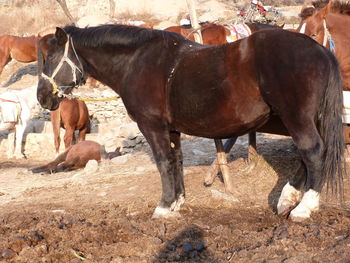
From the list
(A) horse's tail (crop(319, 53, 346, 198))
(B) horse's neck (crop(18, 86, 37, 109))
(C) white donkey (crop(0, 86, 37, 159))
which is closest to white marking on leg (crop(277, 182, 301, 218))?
(A) horse's tail (crop(319, 53, 346, 198))

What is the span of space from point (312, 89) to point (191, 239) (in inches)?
65.3

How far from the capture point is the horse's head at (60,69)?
5184mm

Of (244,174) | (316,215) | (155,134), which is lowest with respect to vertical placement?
(244,174)

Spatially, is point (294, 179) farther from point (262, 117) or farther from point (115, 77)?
point (115, 77)

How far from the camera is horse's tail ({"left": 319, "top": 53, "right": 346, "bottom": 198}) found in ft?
13.8

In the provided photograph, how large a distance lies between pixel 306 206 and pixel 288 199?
0.32 meters

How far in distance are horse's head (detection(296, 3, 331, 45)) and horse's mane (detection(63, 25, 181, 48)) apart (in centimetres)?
191

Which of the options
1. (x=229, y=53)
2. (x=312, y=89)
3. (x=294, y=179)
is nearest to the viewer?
(x=312, y=89)

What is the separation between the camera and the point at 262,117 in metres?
4.43

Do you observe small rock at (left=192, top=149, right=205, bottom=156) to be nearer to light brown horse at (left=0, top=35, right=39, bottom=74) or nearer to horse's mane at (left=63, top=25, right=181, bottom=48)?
horse's mane at (left=63, top=25, right=181, bottom=48)

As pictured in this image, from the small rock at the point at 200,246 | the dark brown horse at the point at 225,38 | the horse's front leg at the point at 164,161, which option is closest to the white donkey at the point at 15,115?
the dark brown horse at the point at 225,38

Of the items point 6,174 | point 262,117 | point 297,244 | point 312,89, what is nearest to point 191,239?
point 297,244

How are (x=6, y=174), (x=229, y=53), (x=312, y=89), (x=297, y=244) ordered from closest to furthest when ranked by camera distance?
(x=297, y=244) < (x=312, y=89) < (x=229, y=53) < (x=6, y=174)

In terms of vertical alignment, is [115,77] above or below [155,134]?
above
